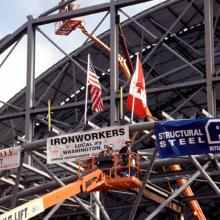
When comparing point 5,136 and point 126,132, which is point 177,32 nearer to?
point 5,136

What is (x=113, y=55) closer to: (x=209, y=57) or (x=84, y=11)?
(x=84, y=11)

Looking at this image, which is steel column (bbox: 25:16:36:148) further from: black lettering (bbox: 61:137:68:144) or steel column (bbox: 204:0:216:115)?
black lettering (bbox: 61:137:68:144)

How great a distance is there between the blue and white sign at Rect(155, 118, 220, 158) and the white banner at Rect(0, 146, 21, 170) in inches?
267

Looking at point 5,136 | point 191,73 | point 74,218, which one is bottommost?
point 74,218

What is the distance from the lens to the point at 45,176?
34.5m

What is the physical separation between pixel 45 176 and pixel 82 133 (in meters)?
7.00

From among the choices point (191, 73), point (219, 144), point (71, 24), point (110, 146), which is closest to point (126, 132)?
point (110, 146)

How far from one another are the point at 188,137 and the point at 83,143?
457 cm

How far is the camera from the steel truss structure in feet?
107

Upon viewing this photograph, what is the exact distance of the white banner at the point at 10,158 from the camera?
97.8ft

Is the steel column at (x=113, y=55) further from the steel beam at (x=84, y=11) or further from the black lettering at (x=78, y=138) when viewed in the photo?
the black lettering at (x=78, y=138)

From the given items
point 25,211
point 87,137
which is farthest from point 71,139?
point 25,211

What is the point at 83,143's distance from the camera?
28312 millimetres

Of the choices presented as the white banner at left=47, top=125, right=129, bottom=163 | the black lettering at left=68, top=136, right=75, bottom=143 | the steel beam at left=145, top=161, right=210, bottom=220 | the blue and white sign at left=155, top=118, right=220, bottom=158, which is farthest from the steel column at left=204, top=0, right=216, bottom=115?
the black lettering at left=68, top=136, right=75, bottom=143
